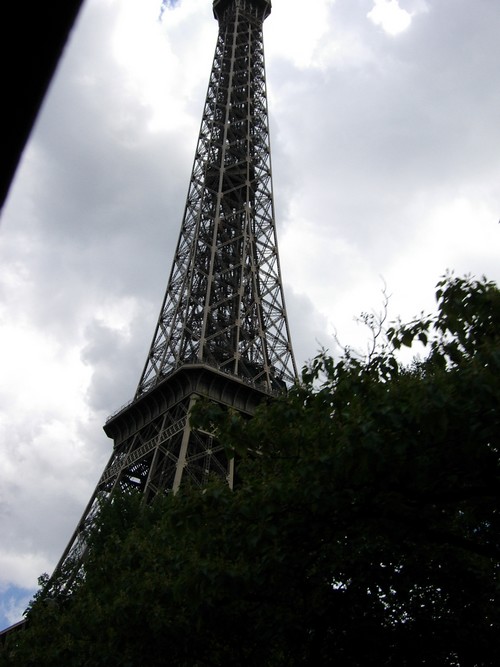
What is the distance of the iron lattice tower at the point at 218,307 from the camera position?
138 feet

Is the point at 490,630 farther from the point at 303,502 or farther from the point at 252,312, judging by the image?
the point at 252,312

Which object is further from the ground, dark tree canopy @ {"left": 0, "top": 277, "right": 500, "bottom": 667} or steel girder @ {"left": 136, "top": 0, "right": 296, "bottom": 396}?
steel girder @ {"left": 136, "top": 0, "right": 296, "bottom": 396}

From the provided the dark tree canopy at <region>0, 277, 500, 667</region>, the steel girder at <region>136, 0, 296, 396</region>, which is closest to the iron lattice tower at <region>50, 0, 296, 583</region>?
the steel girder at <region>136, 0, 296, 396</region>

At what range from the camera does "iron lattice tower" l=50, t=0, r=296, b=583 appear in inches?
1651

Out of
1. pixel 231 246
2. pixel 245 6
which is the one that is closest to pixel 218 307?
pixel 231 246

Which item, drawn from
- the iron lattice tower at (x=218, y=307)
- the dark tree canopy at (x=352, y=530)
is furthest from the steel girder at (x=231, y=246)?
the dark tree canopy at (x=352, y=530)

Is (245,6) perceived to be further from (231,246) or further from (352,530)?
(352,530)

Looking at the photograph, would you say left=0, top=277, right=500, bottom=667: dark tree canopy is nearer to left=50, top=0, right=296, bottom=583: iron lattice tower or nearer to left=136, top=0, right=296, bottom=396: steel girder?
left=50, top=0, right=296, bottom=583: iron lattice tower

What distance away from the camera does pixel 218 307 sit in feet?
177

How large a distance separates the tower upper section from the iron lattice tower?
168 mm

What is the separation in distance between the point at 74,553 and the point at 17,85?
40317 mm

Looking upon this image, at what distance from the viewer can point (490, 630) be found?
12750 mm

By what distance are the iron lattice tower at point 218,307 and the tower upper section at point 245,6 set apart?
0.55 ft

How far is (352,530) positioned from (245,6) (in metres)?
73.3
